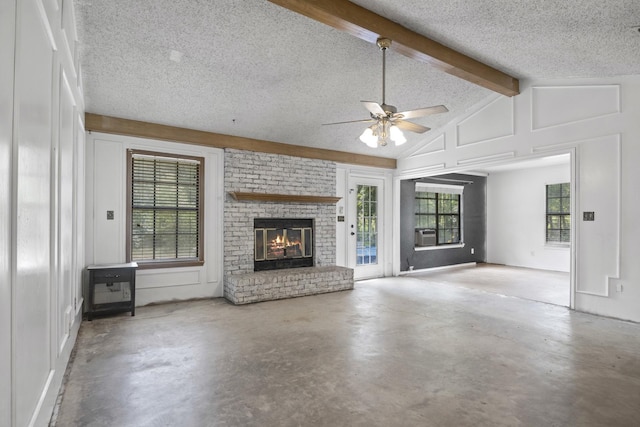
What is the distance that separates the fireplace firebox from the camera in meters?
5.97

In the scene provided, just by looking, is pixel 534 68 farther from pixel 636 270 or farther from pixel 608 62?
pixel 636 270

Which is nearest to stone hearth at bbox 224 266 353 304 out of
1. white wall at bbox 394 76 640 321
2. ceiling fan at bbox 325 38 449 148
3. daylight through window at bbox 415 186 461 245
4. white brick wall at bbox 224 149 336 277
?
white brick wall at bbox 224 149 336 277

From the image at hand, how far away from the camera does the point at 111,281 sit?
4379 millimetres

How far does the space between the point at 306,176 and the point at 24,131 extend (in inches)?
200

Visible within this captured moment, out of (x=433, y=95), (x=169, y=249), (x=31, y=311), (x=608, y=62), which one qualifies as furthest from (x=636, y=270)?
(x=169, y=249)

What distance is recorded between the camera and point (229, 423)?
219cm

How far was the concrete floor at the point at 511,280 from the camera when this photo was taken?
19.1ft

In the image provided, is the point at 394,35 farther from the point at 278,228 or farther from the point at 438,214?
the point at 438,214

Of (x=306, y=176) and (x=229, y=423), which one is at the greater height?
(x=306, y=176)

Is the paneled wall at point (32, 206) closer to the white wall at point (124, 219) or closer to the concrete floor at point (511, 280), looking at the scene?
the white wall at point (124, 219)

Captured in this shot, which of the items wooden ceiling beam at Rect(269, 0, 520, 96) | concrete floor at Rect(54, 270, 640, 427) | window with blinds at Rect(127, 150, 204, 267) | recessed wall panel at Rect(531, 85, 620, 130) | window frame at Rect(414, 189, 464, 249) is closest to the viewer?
concrete floor at Rect(54, 270, 640, 427)

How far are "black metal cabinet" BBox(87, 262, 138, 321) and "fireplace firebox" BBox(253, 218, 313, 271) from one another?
6.37 feet

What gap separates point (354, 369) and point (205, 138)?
4.11 metres

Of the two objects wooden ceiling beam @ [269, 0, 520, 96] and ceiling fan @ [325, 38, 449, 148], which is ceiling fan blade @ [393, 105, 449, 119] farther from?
wooden ceiling beam @ [269, 0, 520, 96]
